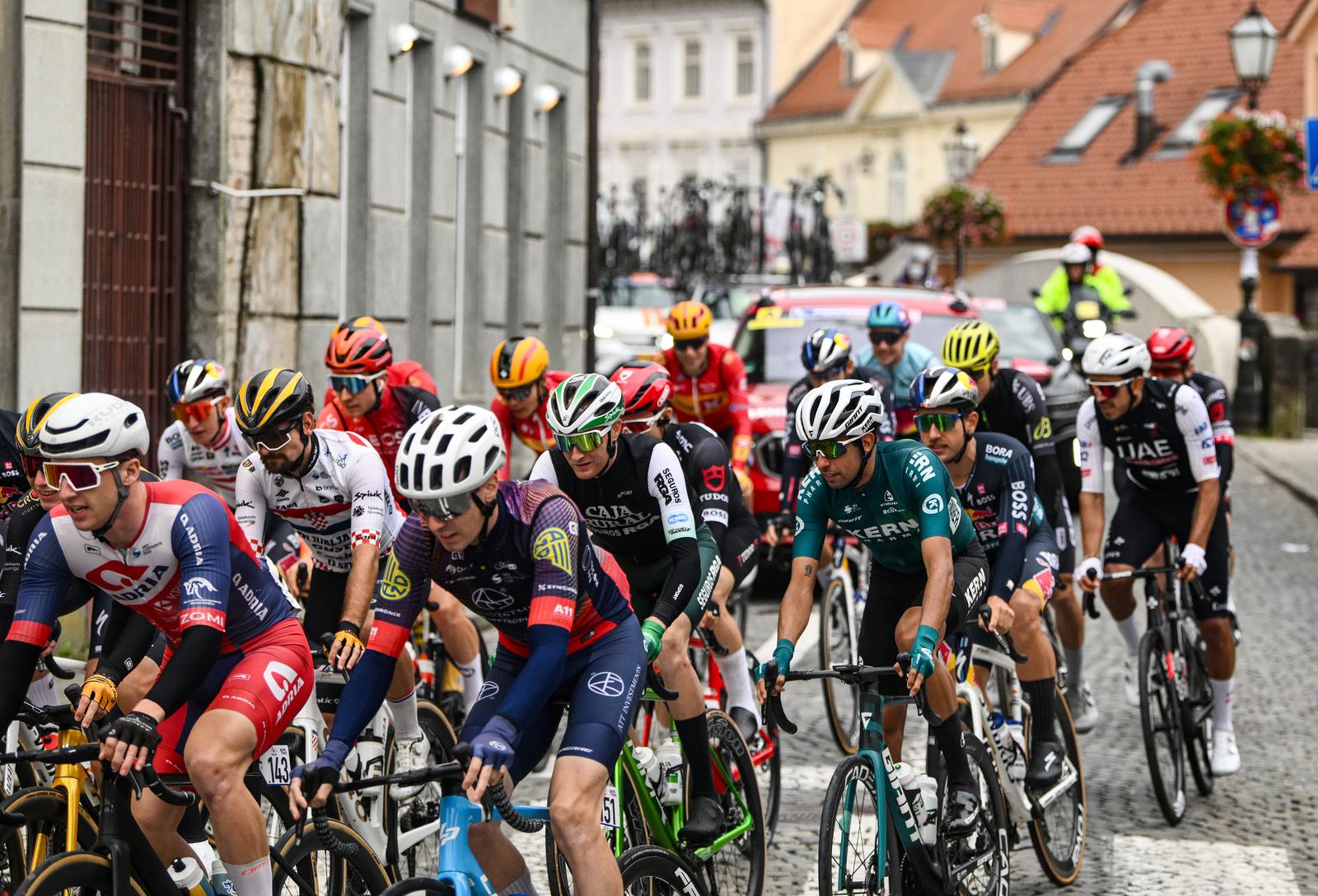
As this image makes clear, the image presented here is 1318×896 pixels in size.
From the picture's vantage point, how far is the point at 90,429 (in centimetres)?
509

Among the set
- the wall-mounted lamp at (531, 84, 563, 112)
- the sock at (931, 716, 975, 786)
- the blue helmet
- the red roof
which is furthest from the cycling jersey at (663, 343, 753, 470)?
the red roof

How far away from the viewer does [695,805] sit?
6.48 metres

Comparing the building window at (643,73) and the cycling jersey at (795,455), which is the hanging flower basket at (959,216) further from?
the building window at (643,73)

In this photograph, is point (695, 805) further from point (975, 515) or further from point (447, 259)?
point (447, 259)

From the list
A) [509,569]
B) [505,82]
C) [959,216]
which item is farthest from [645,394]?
[959,216]

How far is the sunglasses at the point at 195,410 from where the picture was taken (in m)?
8.14

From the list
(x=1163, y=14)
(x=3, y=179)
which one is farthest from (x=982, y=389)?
(x=1163, y=14)

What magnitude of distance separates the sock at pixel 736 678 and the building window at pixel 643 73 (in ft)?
236

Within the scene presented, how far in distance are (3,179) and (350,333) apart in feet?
12.1

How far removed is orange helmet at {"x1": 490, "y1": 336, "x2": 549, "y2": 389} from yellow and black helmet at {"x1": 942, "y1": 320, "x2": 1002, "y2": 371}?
1900 mm

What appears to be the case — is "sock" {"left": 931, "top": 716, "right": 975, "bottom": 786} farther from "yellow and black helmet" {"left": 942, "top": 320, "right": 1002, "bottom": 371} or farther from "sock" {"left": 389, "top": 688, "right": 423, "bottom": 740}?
"yellow and black helmet" {"left": 942, "top": 320, "right": 1002, "bottom": 371}

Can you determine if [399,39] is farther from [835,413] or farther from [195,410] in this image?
[835,413]

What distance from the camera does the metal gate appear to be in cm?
1196

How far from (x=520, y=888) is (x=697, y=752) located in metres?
1.64
